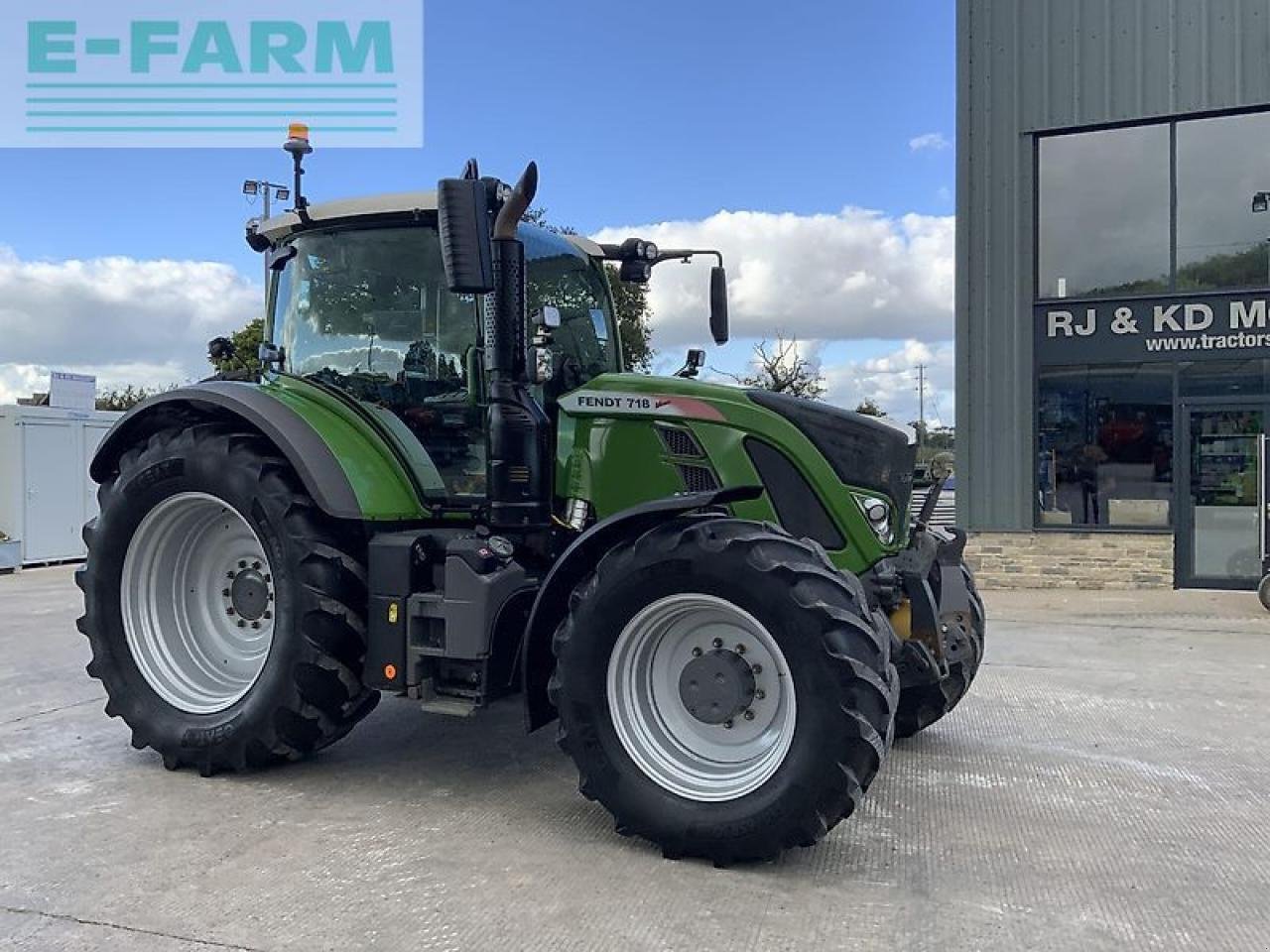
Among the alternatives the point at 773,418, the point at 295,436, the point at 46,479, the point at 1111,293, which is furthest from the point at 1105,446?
the point at 46,479

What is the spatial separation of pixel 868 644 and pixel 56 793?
3582mm

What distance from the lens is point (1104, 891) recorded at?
3652mm

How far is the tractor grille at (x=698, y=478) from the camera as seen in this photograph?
443 cm

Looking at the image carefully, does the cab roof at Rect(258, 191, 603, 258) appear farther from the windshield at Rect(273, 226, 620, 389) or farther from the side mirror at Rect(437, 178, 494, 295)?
the side mirror at Rect(437, 178, 494, 295)

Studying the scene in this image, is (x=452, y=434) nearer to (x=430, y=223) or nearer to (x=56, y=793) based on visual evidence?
(x=430, y=223)

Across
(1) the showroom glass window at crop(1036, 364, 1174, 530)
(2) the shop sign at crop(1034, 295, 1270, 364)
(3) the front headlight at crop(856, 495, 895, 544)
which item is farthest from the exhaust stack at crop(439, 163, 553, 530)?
(2) the shop sign at crop(1034, 295, 1270, 364)

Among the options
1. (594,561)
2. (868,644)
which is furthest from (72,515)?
(868,644)

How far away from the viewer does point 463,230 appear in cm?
421

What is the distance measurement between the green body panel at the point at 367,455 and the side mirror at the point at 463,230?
1.07 meters

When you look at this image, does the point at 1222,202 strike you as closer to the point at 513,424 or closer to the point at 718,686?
the point at 513,424

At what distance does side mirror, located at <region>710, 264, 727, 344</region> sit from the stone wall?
743cm

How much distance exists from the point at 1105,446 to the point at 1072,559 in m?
1.36

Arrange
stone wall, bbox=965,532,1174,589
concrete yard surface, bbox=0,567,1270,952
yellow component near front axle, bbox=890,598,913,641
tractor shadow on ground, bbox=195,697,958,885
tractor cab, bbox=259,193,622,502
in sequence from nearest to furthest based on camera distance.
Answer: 1. concrete yard surface, bbox=0,567,1270,952
2. tractor shadow on ground, bbox=195,697,958,885
3. yellow component near front axle, bbox=890,598,913,641
4. tractor cab, bbox=259,193,622,502
5. stone wall, bbox=965,532,1174,589

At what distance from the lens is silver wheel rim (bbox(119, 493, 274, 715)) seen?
5.19 m
